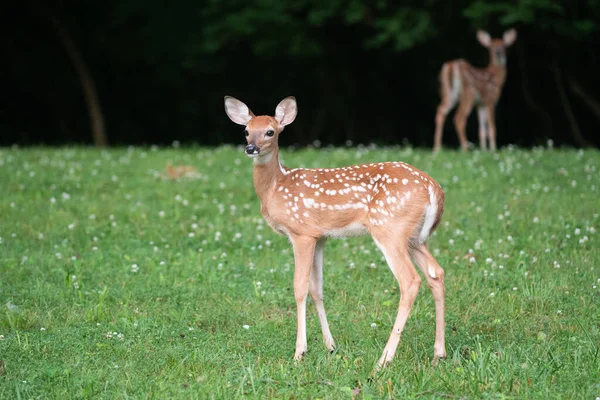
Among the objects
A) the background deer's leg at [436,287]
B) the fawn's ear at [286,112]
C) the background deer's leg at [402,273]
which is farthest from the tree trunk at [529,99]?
the background deer's leg at [402,273]

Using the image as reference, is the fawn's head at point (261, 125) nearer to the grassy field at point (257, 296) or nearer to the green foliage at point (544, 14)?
the grassy field at point (257, 296)

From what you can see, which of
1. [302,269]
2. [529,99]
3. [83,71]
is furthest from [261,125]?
[83,71]

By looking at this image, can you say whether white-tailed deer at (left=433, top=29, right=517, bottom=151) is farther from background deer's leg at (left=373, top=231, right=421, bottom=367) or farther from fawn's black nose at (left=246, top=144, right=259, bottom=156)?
background deer's leg at (left=373, top=231, right=421, bottom=367)

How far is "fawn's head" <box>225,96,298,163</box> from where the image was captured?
5.97 metres

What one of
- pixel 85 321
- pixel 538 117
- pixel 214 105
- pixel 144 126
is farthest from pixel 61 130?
pixel 85 321

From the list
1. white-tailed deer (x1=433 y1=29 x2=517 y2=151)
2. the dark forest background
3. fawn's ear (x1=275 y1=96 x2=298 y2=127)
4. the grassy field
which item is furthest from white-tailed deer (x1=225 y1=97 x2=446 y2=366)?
the dark forest background

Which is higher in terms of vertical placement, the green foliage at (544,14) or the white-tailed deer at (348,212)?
the green foliage at (544,14)

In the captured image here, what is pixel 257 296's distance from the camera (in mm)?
6914

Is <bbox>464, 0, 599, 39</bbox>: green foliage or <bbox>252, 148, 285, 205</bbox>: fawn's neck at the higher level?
<bbox>464, 0, 599, 39</bbox>: green foliage

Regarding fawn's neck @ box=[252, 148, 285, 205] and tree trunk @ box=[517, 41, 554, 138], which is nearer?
fawn's neck @ box=[252, 148, 285, 205]

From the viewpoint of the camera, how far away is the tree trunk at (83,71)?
2027 centimetres

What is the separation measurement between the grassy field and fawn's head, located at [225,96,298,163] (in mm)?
1275

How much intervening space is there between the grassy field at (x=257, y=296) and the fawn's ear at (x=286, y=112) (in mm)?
1445

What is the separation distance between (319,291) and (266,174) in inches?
35.0
